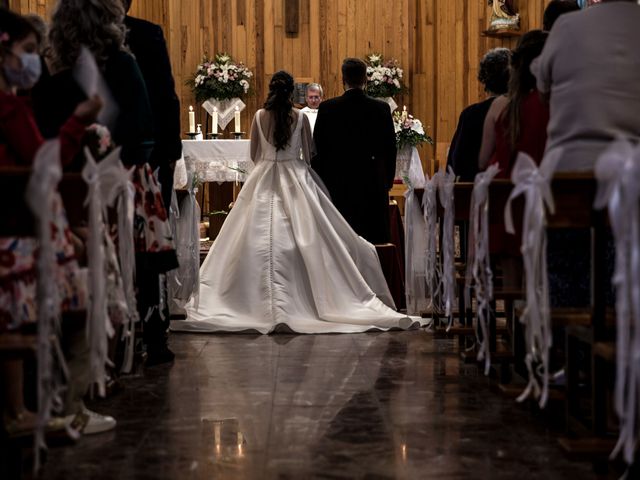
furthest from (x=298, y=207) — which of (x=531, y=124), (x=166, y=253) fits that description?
(x=531, y=124)

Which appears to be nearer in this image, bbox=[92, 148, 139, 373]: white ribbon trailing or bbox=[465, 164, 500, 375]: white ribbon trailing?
bbox=[92, 148, 139, 373]: white ribbon trailing

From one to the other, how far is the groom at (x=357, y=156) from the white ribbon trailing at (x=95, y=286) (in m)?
4.39

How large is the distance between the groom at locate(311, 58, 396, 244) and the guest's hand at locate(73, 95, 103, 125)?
173 inches

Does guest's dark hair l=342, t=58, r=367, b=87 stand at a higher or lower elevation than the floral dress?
higher

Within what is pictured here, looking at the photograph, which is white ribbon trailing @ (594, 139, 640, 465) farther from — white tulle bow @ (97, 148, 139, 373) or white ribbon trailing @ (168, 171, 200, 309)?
white ribbon trailing @ (168, 171, 200, 309)

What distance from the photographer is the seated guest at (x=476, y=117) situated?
16.9ft

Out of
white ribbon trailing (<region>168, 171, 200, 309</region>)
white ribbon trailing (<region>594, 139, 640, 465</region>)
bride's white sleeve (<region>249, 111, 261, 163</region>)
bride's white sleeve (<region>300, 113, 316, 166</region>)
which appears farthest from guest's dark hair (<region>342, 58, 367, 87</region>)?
white ribbon trailing (<region>594, 139, 640, 465</region>)

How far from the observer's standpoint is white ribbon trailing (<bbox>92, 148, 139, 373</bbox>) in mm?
3078

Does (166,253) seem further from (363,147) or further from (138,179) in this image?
Result: (363,147)

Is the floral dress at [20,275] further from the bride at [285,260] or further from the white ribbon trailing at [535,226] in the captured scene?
the bride at [285,260]

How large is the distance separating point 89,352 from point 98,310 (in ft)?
1.08

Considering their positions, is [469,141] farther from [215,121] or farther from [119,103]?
[215,121]

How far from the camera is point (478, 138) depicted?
5.54 metres

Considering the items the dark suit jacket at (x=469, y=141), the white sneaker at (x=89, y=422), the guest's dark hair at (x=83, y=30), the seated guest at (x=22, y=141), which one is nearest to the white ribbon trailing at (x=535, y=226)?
the seated guest at (x=22, y=141)
